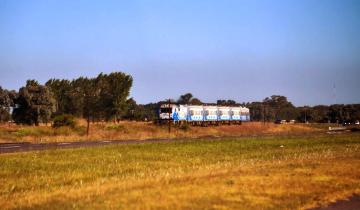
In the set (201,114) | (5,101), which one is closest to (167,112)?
(201,114)

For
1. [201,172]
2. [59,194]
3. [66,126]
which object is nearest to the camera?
[59,194]

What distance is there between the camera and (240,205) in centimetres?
1476

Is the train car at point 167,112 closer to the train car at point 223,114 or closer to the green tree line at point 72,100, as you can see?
the green tree line at point 72,100

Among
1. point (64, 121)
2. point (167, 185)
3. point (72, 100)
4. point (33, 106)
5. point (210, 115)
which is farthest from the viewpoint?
point (72, 100)

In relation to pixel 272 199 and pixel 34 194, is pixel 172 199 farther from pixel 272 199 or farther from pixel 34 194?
pixel 34 194

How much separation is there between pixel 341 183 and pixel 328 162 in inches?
267

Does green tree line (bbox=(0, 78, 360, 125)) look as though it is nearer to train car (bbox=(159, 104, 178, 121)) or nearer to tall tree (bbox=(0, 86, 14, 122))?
tall tree (bbox=(0, 86, 14, 122))

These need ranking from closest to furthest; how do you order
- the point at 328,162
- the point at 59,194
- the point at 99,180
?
1. the point at 59,194
2. the point at 99,180
3. the point at 328,162

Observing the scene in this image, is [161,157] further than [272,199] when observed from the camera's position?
Yes

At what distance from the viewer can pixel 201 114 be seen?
88000mm

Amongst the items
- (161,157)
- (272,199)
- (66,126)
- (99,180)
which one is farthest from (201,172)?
(66,126)

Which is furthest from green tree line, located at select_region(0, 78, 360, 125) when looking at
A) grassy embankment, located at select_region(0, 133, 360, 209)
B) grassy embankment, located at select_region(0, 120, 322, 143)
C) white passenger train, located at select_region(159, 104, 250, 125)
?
grassy embankment, located at select_region(0, 133, 360, 209)

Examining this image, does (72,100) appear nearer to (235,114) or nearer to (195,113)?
(195,113)

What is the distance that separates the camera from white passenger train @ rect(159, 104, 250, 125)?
78.9 metres
